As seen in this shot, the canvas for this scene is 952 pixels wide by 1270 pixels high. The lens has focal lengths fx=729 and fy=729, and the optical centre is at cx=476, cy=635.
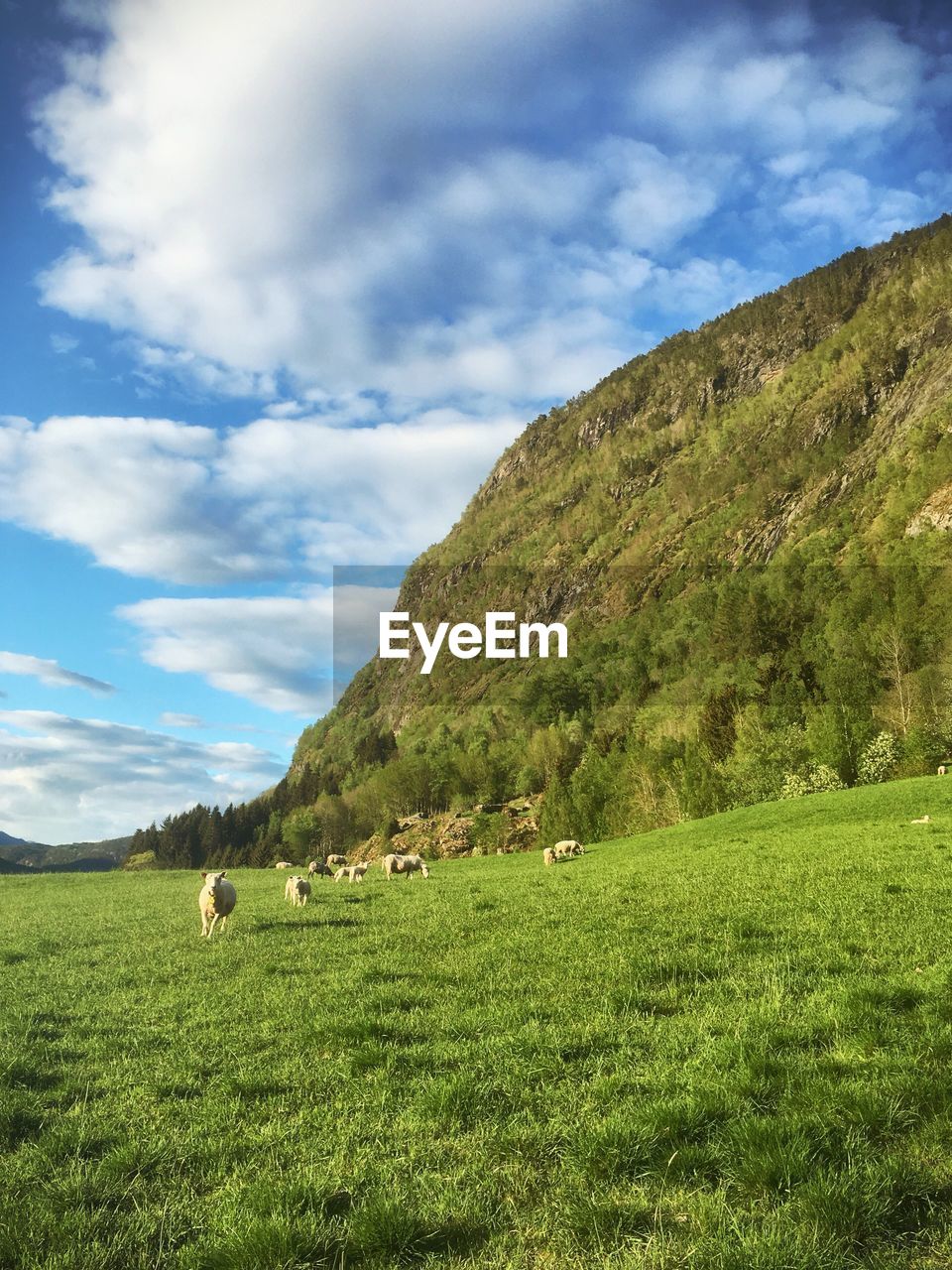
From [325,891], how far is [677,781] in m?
63.4

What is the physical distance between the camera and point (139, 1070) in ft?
31.5

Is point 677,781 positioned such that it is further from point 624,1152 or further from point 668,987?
point 624,1152

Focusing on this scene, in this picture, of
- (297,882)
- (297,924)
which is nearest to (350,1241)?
(297,924)

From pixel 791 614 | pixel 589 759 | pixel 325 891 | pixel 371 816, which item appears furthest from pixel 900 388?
pixel 325 891

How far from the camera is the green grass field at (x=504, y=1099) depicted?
216 inches

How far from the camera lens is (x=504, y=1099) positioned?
7.84 meters

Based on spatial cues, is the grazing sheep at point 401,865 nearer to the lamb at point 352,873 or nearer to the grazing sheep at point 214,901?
the lamb at point 352,873

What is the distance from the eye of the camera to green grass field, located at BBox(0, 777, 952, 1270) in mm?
5480

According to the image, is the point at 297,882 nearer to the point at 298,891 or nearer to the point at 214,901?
the point at 298,891

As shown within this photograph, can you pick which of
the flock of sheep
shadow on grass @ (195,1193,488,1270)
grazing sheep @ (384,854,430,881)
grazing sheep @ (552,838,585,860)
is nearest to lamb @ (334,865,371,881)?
the flock of sheep

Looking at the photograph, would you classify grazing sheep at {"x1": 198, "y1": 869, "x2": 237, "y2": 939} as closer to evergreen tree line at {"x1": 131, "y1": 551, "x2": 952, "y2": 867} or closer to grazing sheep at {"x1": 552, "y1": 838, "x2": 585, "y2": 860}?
grazing sheep at {"x1": 552, "y1": 838, "x2": 585, "y2": 860}

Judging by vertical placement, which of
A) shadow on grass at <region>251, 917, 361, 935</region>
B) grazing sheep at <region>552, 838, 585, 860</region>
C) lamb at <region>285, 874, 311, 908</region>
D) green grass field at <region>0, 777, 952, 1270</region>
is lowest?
grazing sheep at <region>552, 838, 585, 860</region>

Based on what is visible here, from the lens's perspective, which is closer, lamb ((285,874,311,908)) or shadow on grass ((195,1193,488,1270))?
shadow on grass ((195,1193,488,1270))

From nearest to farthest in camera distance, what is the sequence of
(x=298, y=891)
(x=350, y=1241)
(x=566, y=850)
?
(x=350, y=1241) < (x=298, y=891) < (x=566, y=850)
